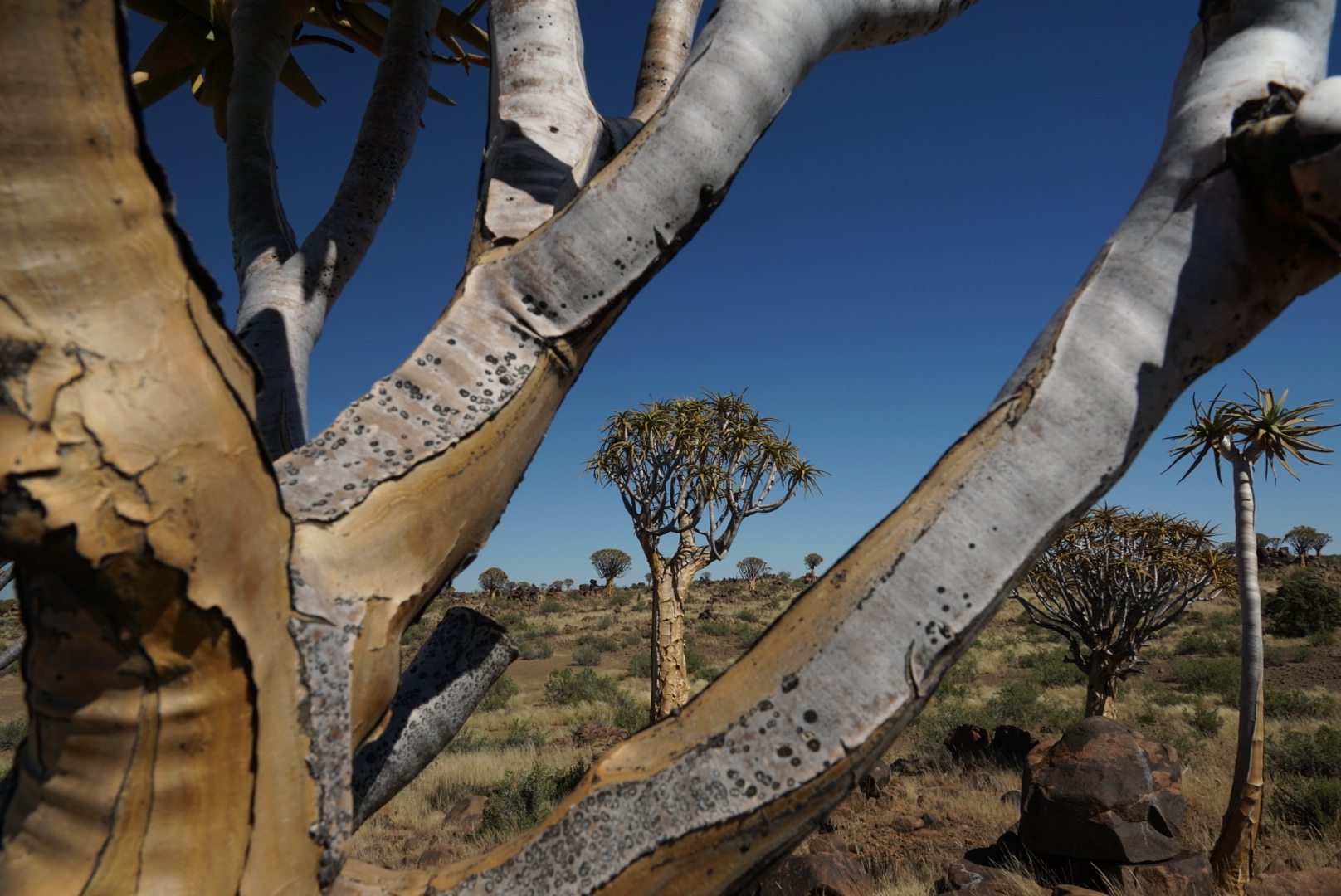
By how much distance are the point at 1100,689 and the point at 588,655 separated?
15043mm

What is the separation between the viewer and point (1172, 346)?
1079 mm

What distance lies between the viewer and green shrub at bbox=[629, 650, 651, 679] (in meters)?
19.6

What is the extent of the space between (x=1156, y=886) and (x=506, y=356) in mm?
7514

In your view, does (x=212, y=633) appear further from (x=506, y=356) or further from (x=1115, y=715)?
(x=1115, y=715)

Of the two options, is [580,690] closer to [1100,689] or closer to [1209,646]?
Result: [1100,689]

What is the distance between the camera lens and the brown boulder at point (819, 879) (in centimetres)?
564

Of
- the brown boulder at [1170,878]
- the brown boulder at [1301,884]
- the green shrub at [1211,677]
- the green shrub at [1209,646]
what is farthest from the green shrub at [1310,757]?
the green shrub at [1209,646]

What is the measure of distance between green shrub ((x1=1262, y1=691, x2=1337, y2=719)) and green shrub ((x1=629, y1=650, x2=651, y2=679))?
13055 millimetres

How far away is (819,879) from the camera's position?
5684mm

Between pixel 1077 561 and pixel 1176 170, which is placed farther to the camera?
pixel 1077 561

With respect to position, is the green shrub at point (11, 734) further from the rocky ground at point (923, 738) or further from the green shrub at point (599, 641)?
the green shrub at point (599, 641)

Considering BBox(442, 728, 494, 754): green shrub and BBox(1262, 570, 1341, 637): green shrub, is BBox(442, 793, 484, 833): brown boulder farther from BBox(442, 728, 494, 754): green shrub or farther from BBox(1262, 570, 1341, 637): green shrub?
BBox(1262, 570, 1341, 637): green shrub

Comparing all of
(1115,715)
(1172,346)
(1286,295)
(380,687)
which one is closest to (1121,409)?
(1172,346)

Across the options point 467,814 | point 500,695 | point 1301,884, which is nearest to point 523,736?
point 500,695
